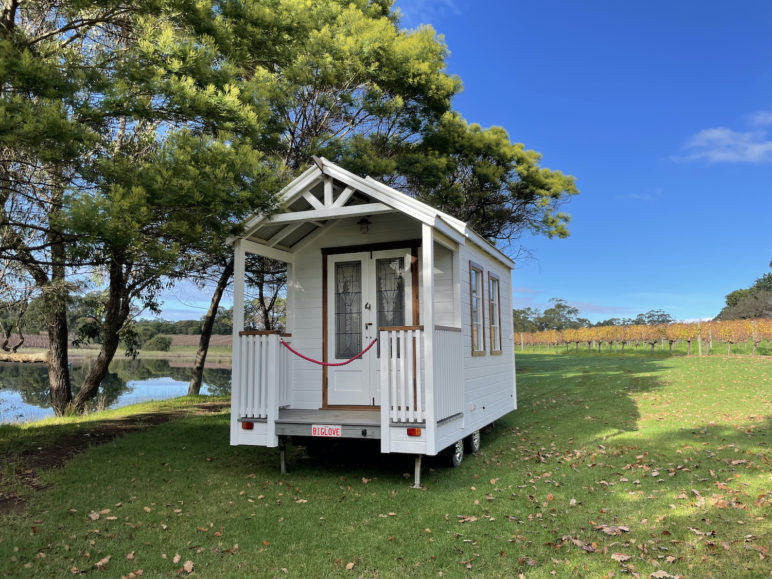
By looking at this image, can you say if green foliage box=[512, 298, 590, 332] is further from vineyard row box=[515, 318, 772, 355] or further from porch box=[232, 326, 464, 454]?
porch box=[232, 326, 464, 454]

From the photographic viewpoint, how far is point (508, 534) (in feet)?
15.1

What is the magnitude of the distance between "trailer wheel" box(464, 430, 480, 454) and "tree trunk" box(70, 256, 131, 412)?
6.96 m

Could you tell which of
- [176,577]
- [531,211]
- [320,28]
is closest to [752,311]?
[531,211]

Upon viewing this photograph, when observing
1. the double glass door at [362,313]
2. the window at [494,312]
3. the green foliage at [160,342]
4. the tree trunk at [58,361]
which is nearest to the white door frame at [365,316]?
the double glass door at [362,313]

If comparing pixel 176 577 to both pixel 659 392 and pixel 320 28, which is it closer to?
pixel 320 28

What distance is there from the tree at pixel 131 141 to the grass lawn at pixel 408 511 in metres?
2.75

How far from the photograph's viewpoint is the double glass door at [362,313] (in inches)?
305

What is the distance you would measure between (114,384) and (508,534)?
2374cm

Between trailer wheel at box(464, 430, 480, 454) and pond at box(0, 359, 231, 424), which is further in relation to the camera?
pond at box(0, 359, 231, 424)

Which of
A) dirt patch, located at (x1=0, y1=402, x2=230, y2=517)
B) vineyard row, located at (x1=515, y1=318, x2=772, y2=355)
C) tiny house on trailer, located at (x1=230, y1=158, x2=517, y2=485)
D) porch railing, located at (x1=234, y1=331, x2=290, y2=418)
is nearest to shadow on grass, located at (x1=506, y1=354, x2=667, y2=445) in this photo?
tiny house on trailer, located at (x1=230, y1=158, x2=517, y2=485)

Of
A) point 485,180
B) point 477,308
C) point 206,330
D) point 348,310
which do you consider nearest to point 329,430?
point 348,310

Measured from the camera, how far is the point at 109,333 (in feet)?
36.3

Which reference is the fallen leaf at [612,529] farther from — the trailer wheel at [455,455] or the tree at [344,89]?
the tree at [344,89]

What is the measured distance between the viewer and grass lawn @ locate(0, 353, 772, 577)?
13.3 ft
